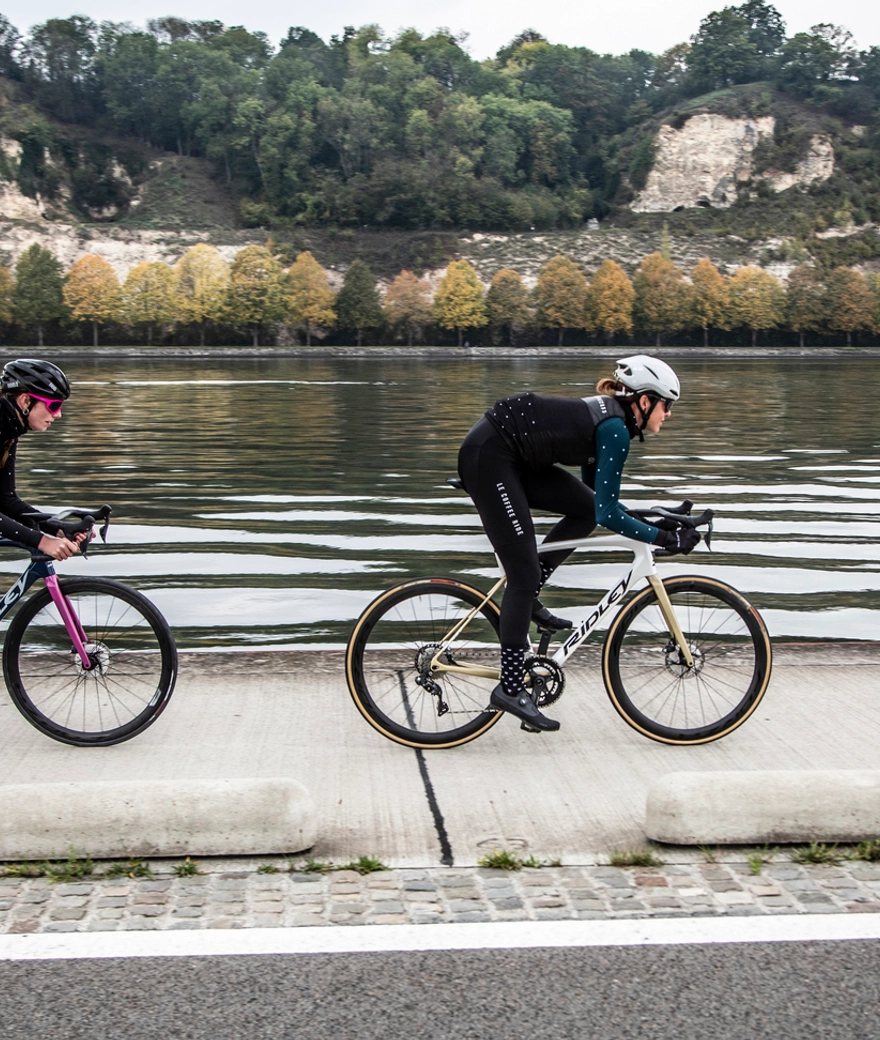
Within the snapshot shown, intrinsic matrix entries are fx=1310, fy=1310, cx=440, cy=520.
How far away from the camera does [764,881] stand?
4.68 metres

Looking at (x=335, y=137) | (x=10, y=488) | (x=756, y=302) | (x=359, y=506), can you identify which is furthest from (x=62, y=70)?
(x=10, y=488)

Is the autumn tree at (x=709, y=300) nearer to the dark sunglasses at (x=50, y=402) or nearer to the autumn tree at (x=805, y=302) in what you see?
the autumn tree at (x=805, y=302)

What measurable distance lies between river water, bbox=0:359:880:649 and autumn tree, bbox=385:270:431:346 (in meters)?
84.6

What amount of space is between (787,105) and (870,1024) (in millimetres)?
203815

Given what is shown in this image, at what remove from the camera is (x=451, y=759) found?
6062 mm

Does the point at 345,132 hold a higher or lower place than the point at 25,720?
higher

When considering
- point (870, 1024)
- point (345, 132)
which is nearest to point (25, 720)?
point (870, 1024)

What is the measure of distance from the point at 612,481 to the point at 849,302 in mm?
125850

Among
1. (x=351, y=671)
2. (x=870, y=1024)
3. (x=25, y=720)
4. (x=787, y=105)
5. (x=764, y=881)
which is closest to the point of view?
(x=870, y=1024)

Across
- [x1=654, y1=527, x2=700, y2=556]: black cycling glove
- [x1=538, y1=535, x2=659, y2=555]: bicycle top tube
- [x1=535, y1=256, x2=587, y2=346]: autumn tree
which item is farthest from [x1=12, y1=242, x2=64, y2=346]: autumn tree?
[x1=654, y1=527, x2=700, y2=556]: black cycling glove

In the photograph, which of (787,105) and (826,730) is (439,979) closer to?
(826,730)

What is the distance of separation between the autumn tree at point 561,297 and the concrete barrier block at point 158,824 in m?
122

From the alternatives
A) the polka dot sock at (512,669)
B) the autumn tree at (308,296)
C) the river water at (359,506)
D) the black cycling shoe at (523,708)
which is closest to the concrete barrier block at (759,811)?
the black cycling shoe at (523,708)

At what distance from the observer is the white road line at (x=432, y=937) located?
13.4 ft
